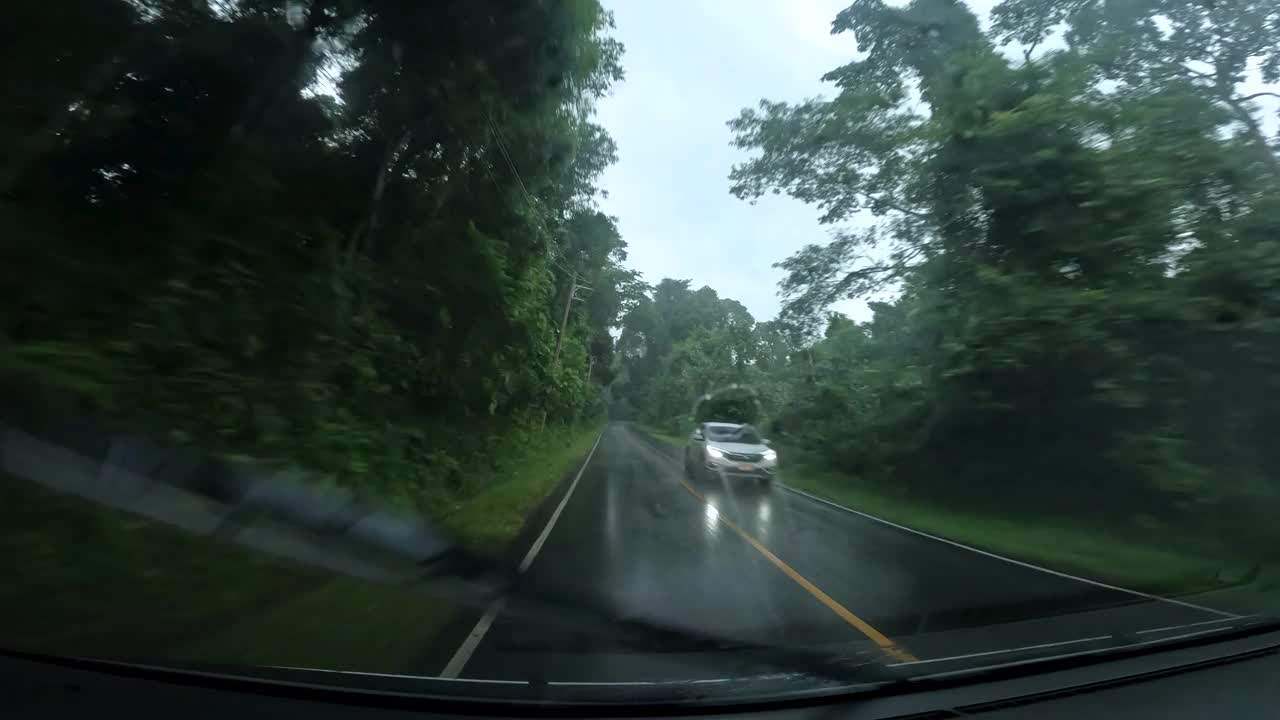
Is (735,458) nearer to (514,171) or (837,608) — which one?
(514,171)

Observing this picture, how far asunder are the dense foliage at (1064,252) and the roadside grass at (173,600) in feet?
35.0

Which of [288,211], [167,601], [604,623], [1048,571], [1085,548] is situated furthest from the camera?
[288,211]

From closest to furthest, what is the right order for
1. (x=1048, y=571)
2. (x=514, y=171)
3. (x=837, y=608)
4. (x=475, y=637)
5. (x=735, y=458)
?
1. (x=475, y=637)
2. (x=837, y=608)
3. (x=1048, y=571)
4. (x=514, y=171)
5. (x=735, y=458)

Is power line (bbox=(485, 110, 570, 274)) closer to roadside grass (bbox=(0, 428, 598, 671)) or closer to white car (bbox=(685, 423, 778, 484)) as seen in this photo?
white car (bbox=(685, 423, 778, 484))

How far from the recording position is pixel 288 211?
1141 centimetres

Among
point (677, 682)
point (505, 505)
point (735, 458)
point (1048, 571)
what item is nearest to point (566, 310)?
point (735, 458)

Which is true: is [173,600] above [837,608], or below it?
below

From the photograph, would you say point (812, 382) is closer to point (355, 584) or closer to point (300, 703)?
point (355, 584)

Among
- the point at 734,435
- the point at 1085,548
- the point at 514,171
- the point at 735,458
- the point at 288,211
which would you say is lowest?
the point at 1085,548

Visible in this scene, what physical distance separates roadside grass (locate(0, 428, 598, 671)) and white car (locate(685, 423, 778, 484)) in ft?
40.0

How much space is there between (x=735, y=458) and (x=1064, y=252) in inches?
321

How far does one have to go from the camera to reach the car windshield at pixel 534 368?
5.40 metres

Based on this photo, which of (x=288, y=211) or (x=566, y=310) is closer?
(x=288, y=211)

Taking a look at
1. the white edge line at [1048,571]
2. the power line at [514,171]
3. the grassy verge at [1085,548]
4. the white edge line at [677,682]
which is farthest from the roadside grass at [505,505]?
the grassy verge at [1085,548]
